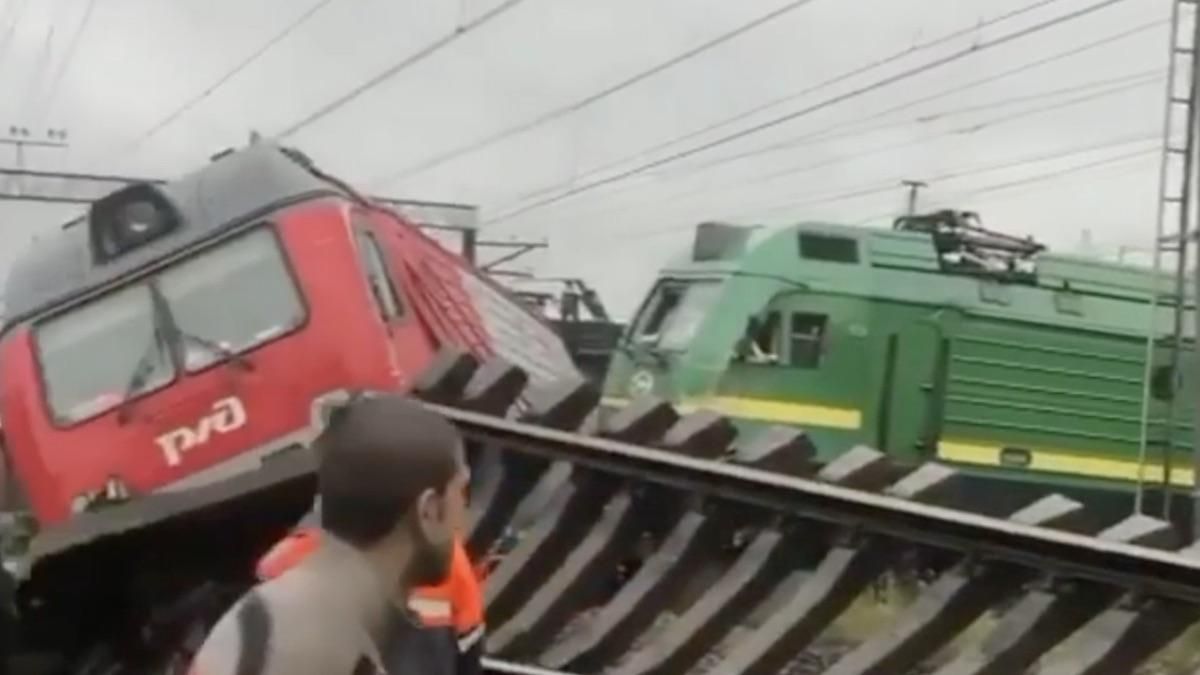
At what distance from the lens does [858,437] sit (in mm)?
17344

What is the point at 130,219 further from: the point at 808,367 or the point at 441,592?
the point at 808,367

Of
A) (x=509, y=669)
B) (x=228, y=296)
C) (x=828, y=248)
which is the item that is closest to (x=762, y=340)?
(x=828, y=248)

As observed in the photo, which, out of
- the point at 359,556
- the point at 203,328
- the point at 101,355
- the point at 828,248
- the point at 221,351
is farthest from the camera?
the point at 828,248

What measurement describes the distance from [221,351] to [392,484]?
655 centimetres

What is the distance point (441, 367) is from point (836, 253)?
11750 mm

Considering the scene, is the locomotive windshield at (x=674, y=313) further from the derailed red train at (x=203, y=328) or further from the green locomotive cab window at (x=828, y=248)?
the derailed red train at (x=203, y=328)

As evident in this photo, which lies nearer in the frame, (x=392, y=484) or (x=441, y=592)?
(x=392, y=484)

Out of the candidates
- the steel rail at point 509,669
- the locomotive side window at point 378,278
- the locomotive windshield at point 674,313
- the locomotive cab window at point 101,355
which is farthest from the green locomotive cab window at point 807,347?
the steel rail at point 509,669

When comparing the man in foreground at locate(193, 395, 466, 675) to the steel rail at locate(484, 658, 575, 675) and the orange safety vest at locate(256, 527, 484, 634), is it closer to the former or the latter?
the orange safety vest at locate(256, 527, 484, 634)

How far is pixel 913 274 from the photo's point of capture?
1736cm

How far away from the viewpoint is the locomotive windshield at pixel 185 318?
354 inches

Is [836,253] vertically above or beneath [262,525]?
above

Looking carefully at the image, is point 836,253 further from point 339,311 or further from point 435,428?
point 435,428

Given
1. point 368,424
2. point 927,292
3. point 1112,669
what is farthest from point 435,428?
point 927,292
